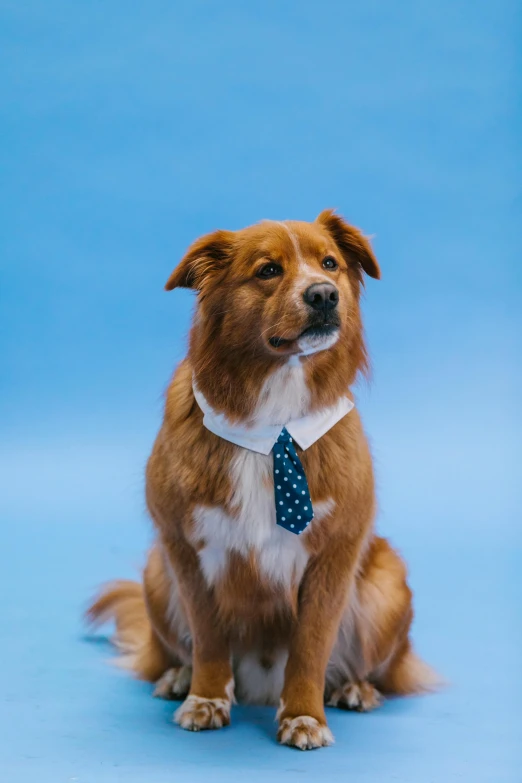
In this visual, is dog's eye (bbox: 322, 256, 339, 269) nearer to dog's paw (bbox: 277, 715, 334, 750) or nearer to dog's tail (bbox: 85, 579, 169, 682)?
dog's paw (bbox: 277, 715, 334, 750)

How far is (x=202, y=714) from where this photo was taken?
397cm

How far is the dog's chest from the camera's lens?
382cm

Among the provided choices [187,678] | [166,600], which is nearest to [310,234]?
[166,600]

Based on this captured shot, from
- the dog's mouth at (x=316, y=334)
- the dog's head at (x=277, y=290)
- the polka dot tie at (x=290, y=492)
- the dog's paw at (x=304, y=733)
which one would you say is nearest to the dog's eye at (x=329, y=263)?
the dog's head at (x=277, y=290)

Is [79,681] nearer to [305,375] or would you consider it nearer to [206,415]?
[206,415]

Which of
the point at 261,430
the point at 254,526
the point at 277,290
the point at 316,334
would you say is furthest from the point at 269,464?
the point at 277,290

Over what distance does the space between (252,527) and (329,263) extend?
3.20ft

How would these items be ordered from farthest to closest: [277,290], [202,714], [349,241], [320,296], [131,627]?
[131,627]
[349,241]
[202,714]
[277,290]
[320,296]

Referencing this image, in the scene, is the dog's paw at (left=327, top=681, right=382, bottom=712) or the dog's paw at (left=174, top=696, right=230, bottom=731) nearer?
the dog's paw at (left=174, top=696, right=230, bottom=731)

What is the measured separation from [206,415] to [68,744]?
1239 millimetres

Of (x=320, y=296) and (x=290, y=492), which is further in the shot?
(x=290, y=492)

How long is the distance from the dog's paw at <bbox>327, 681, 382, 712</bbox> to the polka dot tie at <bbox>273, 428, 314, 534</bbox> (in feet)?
2.85

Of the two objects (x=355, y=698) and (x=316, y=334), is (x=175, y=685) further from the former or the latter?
(x=316, y=334)

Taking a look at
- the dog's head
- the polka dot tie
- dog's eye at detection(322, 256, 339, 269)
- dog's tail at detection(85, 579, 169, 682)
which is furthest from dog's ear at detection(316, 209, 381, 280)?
dog's tail at detection(85, 579, 169, 682)
